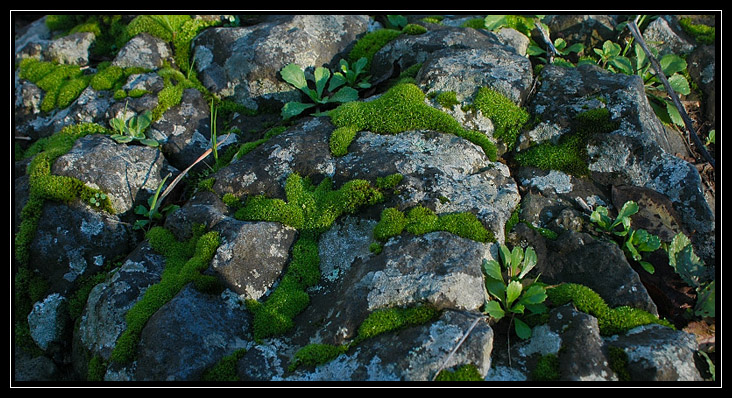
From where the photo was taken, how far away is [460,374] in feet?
13.0

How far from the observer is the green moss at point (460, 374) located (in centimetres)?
394

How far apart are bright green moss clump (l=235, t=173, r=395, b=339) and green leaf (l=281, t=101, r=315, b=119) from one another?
1677mm

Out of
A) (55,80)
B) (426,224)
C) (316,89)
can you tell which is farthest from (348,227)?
(55,80)

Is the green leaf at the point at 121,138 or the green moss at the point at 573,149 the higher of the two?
the green moss at the point at 573,149

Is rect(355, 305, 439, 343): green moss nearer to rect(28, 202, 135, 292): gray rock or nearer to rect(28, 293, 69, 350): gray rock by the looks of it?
rect(28, 202, 135, 292): gray rock

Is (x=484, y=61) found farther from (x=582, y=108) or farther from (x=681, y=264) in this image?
(x=681, y=264)

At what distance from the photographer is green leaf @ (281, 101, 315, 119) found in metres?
7.48

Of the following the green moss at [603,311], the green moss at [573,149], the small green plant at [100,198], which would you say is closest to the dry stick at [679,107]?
the green moss at [573,149]

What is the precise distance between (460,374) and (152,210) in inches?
178

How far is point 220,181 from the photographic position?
20.7ft

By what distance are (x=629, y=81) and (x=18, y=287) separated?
865 cm

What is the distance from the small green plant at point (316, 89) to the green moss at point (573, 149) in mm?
2899

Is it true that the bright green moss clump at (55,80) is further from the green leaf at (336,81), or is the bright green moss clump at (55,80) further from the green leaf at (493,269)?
the green leaf at (493,269)
